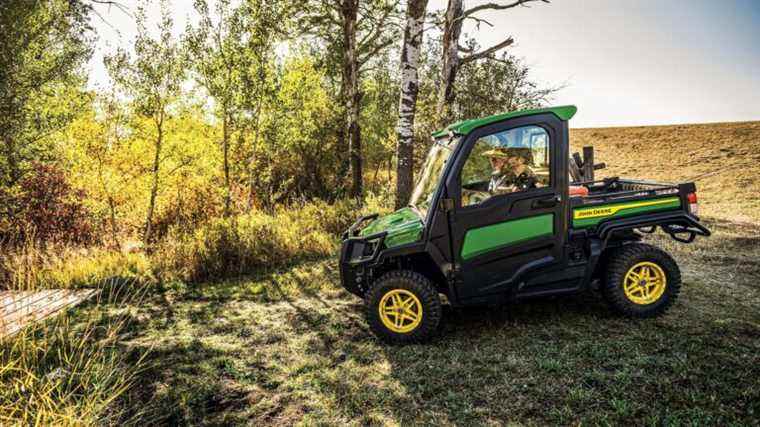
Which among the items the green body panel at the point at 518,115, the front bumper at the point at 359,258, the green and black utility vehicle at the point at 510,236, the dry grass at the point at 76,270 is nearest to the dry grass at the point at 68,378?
the dry grass at the point at 76,270

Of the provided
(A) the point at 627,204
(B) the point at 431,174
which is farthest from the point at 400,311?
(A) the point at 627,204

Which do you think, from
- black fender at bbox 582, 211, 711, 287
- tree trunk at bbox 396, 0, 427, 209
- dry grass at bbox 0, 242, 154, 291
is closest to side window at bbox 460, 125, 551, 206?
black fender at bbox 582, 211, 711, 287

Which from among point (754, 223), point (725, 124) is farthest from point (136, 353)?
point (725, 124)

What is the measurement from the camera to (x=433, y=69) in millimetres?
16047

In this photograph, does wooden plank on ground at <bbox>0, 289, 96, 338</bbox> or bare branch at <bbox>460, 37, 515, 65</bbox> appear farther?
bare branch at <bbox>460, 37, 515, 65</bbox>

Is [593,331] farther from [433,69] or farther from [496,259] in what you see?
[433,69]

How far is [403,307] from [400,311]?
0.05 meters

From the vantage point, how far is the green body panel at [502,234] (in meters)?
3.92

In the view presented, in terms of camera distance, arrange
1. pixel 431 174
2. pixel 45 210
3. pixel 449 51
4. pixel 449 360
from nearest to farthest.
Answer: pixel 449 360 < pixel 431 174 < pixel 449 51 < pixel 45 210

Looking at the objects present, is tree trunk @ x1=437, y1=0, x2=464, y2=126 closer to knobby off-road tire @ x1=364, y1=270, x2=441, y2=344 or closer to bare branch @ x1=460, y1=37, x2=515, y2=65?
bare branch @ x1=460, y1=37, x2=515, y2=65

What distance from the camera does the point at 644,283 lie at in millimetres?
4219

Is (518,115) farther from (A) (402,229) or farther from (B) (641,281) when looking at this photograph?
(B) (641,281)

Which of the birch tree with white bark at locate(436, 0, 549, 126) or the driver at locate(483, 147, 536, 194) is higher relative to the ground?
the birch tree with white bark at locate(436, 0, 549, 126)

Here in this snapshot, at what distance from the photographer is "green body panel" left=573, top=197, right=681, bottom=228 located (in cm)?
415
